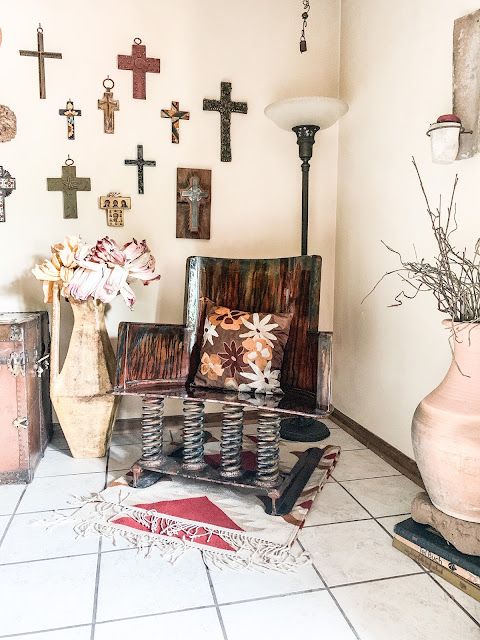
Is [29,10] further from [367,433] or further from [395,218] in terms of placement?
[367,433]

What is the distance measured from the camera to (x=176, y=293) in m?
2.78

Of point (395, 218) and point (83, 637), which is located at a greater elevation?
point (395, 218)

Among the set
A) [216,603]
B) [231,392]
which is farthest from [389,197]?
[216,603]

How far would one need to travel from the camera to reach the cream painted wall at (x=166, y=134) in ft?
8.27

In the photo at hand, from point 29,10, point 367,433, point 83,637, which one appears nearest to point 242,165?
point 29,10

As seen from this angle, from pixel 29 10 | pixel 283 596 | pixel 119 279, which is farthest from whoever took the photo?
pixel 29 10

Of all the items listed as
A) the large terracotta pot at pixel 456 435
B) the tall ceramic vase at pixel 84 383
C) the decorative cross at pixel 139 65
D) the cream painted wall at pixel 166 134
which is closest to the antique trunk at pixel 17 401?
the tall ceramic vase at pixel 84 383

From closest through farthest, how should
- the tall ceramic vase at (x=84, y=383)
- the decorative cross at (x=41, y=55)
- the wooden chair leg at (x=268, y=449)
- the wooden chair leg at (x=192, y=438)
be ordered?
the wooden chair leg at (x=268, y=449) → the wooden chair leg at (x=192, y=438) → the tall ceramic vase at (x=84, y=383) → the decorative cross at (x=41, y=55)

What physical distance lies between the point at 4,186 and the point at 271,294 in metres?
1.44

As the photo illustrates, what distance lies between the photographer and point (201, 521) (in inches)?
68.8

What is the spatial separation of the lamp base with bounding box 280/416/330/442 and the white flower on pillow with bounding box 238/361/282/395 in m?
0.70

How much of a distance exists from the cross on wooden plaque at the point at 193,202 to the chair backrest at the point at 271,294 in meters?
0.43

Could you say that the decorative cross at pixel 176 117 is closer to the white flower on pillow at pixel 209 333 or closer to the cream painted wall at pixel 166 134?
the cream painted wall at pixel 166 134

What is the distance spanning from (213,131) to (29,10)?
107cm
